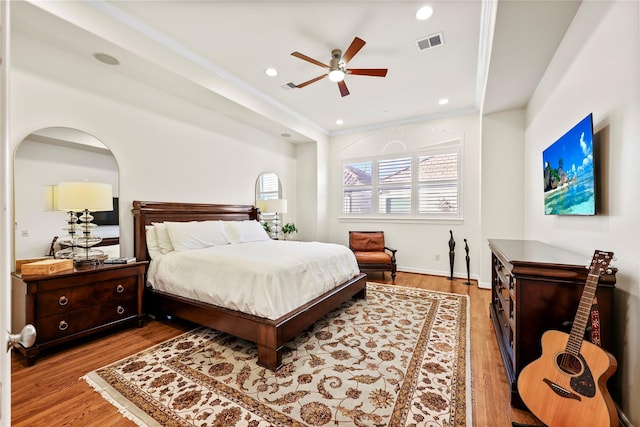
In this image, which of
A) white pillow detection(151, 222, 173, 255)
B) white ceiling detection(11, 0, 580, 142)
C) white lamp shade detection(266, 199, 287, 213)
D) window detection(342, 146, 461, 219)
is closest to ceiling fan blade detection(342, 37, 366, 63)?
white ceiling detection(11, 0, 580, 142)

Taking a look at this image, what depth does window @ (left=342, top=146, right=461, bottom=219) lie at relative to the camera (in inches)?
201

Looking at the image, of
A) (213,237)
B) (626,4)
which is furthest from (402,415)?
(213,237)

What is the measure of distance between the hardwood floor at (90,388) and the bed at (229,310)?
1.02 feet

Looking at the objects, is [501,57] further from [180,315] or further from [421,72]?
[180,315]

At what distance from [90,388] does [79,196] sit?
66.3 inches

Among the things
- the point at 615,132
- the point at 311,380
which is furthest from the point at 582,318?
the point at 311,380

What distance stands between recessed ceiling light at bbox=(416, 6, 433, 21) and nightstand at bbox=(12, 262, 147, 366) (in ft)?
12.5

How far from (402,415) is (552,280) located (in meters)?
1.23

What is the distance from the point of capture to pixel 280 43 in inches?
119

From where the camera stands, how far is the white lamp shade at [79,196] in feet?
8.29

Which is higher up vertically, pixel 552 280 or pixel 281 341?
pixel 552 280

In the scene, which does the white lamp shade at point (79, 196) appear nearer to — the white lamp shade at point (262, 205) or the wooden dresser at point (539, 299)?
the white lamp shade at point (262, 205)

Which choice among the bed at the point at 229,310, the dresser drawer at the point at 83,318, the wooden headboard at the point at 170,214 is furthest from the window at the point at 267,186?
the dresser drawer at the point at 83,318

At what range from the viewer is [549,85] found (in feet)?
9.14
